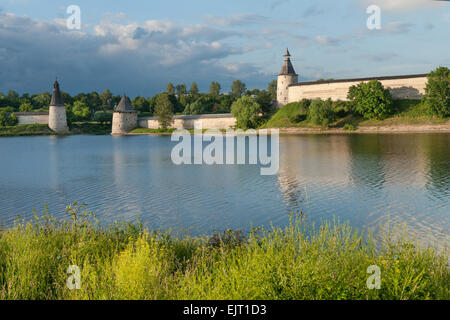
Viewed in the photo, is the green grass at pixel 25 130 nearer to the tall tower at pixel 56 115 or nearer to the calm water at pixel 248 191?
the tall tower at pixel 56 115

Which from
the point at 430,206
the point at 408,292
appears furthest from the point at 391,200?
the point at 408,292

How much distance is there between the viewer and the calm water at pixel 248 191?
10555 mm

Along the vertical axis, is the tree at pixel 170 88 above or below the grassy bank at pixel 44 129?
above

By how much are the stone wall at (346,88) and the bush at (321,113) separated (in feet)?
33.1

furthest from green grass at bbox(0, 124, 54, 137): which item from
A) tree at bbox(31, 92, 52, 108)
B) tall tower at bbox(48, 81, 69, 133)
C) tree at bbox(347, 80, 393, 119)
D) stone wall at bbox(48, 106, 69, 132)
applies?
tree at bbox(347, 80, 393, 119)

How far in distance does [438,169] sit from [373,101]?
3094 cm

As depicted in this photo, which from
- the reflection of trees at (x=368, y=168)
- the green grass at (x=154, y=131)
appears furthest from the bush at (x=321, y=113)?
the green grass at (x=154, y=131)

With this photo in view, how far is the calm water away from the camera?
10.6 metres

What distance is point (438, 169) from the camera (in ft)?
57.2

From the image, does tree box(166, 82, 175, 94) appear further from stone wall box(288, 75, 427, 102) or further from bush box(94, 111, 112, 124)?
stone wall box(288, 75, 427, 102)

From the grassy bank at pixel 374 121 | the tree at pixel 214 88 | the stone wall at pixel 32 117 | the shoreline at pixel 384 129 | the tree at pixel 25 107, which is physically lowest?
the shoreline at pixel 384 129

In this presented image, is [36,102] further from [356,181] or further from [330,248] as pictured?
[330,248]

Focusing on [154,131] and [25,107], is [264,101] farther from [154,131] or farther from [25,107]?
[25,107]

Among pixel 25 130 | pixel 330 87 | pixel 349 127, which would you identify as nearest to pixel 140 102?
pixel 25 130
